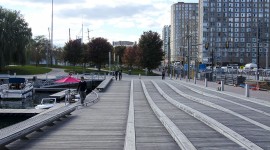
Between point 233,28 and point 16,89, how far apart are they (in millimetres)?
129964

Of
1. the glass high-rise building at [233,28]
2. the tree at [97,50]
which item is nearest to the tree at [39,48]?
the tree at [97,50]

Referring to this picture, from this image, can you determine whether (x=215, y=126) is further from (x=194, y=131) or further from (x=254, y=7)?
(x=254, y=7)

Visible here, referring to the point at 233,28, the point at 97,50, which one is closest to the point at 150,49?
the point at 97,50

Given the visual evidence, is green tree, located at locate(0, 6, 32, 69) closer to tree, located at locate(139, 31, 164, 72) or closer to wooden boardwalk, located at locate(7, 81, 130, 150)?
tree, located at locate(139, 31, 164, 72)

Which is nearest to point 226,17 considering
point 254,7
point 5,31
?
point 254,7

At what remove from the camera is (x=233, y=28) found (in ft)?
529

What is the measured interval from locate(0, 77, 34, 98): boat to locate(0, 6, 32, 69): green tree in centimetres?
2648

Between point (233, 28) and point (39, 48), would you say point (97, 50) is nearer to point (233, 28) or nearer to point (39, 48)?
point (39, 48)

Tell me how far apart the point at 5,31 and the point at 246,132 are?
6766cm

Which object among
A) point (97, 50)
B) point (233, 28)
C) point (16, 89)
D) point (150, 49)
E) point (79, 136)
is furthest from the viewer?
point (233, 28)

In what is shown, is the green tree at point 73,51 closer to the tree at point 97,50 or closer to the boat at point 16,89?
the tree at point 97,50

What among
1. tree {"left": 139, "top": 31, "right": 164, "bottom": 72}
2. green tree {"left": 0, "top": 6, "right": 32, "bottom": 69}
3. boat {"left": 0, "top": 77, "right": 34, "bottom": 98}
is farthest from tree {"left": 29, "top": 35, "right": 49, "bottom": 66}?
boat {"left": 0, "top": 77, "right": 34, "bottom": 98}

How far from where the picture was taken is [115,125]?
15.2 metres

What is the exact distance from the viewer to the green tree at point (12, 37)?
71.1 m
